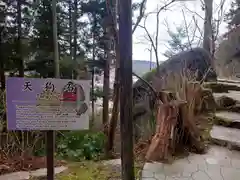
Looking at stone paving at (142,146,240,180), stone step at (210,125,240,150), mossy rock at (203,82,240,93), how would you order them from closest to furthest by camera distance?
stone paving at (142,146,240,180)
stone step at (210,125,240,150)
mossy rock at (203,82,240,93)

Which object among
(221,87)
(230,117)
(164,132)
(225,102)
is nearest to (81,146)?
(164,132)

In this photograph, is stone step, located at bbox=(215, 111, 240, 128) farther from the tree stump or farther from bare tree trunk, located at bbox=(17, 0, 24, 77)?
bare tree trunk, located at bbox=(17, 0, 24, 77)

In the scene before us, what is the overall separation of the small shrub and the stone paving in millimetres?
894

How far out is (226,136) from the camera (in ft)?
8.73

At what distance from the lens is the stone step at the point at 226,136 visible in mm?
2513

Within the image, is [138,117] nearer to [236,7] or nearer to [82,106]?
[82,106]

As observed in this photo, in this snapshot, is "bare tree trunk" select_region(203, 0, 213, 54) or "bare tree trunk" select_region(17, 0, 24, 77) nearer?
"bare tree trunk" select_region(203, 0, 213, 54)

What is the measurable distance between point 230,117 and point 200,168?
1.16 metres

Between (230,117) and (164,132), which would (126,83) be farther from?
(230,117)

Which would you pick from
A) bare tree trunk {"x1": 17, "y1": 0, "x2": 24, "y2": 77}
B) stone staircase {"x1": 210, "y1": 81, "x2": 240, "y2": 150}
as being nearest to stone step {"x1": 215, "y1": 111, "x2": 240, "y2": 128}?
stone staircase {"x1": 210, "y1": 81, "x2": 240, "y2": 150}

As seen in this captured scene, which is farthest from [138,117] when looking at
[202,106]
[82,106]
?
[82,106]

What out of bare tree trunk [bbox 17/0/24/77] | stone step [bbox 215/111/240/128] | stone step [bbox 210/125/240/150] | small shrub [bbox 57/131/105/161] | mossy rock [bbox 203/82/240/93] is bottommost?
small shrub [bbox 57/131/105/161]

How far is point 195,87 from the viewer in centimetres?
279

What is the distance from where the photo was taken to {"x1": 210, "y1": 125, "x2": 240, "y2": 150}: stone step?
2.51m
